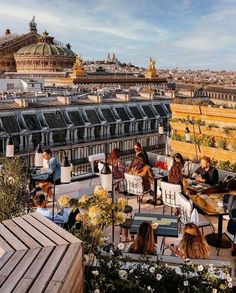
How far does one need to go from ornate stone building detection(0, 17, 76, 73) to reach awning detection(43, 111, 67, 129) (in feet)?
187

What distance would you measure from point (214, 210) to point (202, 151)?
237 inches

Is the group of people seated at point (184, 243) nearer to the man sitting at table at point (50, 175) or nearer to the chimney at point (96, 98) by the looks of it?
the man sitting at table at point (50, 175)

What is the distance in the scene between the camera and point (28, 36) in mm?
100562

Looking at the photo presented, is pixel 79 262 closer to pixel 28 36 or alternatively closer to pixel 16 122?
pixel 16 122

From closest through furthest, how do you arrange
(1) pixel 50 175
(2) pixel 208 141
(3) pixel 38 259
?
(3) pixel 38 259 → (1) pixel 50 175 → (2) pixel 208 141

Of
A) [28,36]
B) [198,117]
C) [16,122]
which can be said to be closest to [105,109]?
[16,122]

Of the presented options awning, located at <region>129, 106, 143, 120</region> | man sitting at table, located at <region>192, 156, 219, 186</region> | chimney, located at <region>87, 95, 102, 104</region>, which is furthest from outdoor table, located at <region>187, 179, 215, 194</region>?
awning, located at <region>129, 106, 143, 120</region>

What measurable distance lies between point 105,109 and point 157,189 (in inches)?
963

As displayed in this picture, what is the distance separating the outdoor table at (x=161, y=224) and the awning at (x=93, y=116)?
1012 inches

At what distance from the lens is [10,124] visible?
2731 cm

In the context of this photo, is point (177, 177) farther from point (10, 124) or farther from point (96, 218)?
point (10, 124)

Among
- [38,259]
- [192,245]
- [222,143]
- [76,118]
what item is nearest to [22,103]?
[76,118]

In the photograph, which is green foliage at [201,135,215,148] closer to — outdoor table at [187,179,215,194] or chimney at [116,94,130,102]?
outdoor table at [187,179,215,194]

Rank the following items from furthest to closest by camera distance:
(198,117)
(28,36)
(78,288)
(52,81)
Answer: (28,36), (52,81), (198,117), (78,288)
